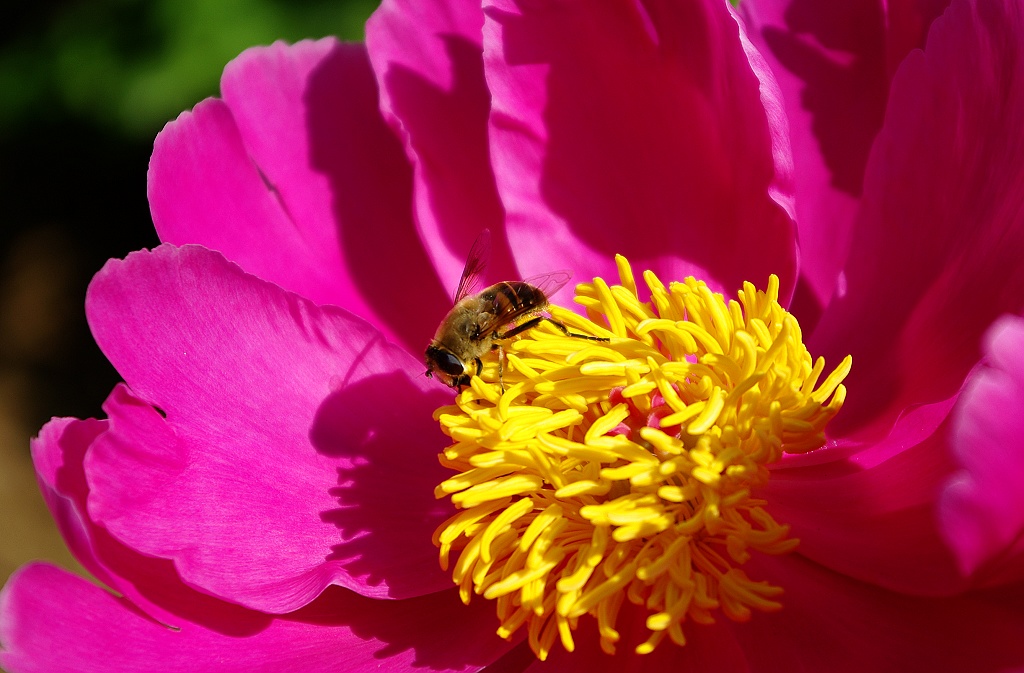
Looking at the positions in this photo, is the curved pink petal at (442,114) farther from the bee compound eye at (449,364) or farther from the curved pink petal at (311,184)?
the bee compound eye at (449,364)

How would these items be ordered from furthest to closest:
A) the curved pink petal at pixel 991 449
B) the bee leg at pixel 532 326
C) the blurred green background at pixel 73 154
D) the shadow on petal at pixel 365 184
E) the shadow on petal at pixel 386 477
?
1. the blurred green background at pixel 73 154
2. the shadow on petal at pixel 365 184
3. the bee leg at pixel 532 326
4. the shadow on petal at pixel 386 477
5. the curved pink petal at pixel 991 449

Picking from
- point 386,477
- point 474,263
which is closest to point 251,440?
point 386,477

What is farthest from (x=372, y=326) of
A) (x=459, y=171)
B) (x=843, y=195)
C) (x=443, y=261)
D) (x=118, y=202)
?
(x=118, y=202)

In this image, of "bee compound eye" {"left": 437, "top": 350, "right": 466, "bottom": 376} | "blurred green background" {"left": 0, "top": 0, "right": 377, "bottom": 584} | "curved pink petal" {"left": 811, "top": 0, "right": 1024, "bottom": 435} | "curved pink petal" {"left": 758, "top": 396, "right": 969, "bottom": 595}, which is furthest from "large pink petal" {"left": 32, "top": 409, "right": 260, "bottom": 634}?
"blurred green background" {"left": 0, "top": 0, "right": 377, "bottom": 584}

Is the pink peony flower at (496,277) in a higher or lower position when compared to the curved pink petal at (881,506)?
higher

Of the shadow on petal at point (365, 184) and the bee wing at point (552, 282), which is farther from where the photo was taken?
the shadow on petal at point (365, 184)

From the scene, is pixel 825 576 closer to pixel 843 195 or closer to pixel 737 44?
pixel 843 195

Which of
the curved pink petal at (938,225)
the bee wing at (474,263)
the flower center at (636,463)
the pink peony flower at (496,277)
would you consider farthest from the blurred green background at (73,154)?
the curved pink petal at (938,225)

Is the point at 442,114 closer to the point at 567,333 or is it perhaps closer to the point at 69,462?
the point at 567,333
